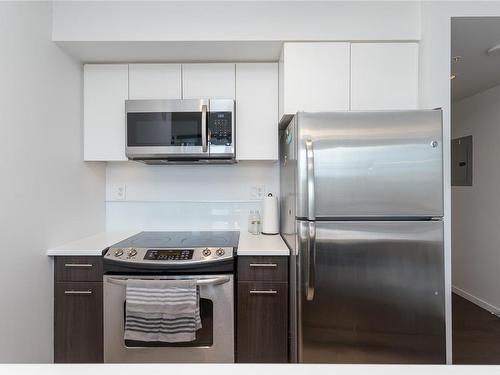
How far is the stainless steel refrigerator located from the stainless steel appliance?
439mm

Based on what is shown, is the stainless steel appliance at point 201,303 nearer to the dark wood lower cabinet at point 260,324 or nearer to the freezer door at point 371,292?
the dark wood lower cabinet at point 260,324

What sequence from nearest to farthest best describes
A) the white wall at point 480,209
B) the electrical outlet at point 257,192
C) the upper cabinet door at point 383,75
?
1. the upper cabinet door at point 383,75
2. the electrical outlet at point 257,192
3. the white wall at point 480,209

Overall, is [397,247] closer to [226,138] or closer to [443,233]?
[443,233]

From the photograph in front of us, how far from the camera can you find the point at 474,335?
8.02ft

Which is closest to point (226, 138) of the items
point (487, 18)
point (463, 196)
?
point (487, 18)

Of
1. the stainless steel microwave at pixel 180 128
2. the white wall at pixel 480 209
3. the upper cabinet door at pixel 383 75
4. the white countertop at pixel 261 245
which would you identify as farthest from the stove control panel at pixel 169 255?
the white wall at pixel 480 209

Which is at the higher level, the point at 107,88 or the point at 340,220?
the point at 107,88

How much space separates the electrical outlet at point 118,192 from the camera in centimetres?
230

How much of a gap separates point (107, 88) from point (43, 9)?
0.53 m

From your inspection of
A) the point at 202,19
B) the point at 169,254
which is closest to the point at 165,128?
the point at 202,19

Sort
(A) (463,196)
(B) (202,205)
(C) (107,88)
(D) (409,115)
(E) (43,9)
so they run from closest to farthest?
(D) (409,115), (E) (43,9), (C) (107,88), (B) (202,205), (A) (463,196)

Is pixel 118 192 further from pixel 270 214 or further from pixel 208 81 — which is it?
pixel 270 214

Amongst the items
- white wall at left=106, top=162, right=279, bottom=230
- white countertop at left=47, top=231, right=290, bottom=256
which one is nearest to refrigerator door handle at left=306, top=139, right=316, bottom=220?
white countertop at left=47, top=231, right=290, bottom=256

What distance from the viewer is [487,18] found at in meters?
1.65
